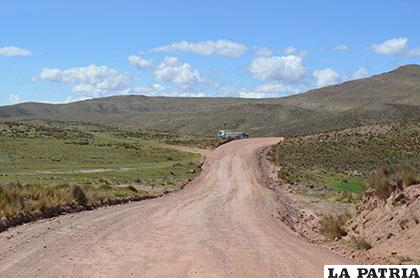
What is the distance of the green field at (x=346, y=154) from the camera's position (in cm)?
4782

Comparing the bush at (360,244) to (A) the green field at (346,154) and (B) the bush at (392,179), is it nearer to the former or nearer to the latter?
(B) the bush at (392,179)

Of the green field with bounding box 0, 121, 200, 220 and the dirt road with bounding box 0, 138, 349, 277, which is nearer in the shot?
the dirt road with bounding box 0, 138, 349, 277

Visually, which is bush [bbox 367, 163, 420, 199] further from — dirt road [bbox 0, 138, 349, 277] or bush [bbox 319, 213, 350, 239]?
dirt road [bbox 0, 138, 349, 277]

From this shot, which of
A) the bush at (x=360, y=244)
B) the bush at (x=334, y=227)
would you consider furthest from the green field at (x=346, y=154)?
the bush at (x=360, y=244)

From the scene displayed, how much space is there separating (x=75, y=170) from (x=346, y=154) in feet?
93.2

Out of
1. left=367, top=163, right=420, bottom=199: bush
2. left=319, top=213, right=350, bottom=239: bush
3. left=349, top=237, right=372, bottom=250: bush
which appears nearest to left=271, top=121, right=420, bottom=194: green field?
left=319, top=213, right=350, bottom=239: bush

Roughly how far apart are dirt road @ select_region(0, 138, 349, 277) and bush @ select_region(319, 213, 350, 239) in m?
1.44

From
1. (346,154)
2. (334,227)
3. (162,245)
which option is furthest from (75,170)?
(162,245)

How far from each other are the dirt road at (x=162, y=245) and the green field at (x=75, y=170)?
203 centimetres

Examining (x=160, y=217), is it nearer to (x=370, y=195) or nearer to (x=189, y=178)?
(x=370, y=195)

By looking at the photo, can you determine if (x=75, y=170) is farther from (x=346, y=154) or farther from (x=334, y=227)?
(x=334, y=227)

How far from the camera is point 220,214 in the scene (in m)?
25.8

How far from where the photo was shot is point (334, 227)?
2216cm

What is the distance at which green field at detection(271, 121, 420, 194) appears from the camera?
1883 inches
